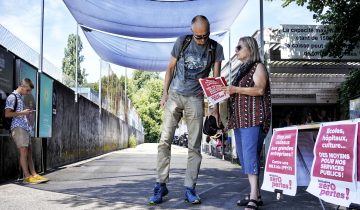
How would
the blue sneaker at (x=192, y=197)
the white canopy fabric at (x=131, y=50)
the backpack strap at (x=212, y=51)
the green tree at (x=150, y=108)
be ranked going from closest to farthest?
the blue sneaker at (x=192, y=197), the backpack strap at (x=212, y=51), the white canopy fabric at (x=131, y=50), the green tree at (x=150, y=108)

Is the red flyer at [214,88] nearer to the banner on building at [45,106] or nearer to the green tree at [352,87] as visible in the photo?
the banner on building at [45,106]

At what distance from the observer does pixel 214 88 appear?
4.62m

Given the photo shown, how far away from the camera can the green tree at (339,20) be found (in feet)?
33.9

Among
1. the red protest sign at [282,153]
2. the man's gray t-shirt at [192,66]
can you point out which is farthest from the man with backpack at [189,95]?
the red protest sign at [282,153]

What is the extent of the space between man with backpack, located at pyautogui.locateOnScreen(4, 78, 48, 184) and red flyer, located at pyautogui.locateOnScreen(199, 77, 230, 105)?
3235mm

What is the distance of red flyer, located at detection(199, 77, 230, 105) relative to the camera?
15.1 ft

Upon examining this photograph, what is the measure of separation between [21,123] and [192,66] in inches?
128

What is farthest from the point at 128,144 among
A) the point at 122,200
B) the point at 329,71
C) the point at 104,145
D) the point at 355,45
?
the point at 122,200

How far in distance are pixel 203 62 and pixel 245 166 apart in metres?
1.24

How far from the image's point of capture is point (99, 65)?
1794 centimetres

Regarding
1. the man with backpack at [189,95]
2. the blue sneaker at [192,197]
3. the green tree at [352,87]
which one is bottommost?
the blue sneaker at [192,197]

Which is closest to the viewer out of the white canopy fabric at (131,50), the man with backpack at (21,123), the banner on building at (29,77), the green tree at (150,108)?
the man with backpack at (21,123)

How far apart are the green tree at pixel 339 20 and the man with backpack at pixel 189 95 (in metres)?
6.58

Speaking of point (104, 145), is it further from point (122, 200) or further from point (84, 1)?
point (122, 200)
